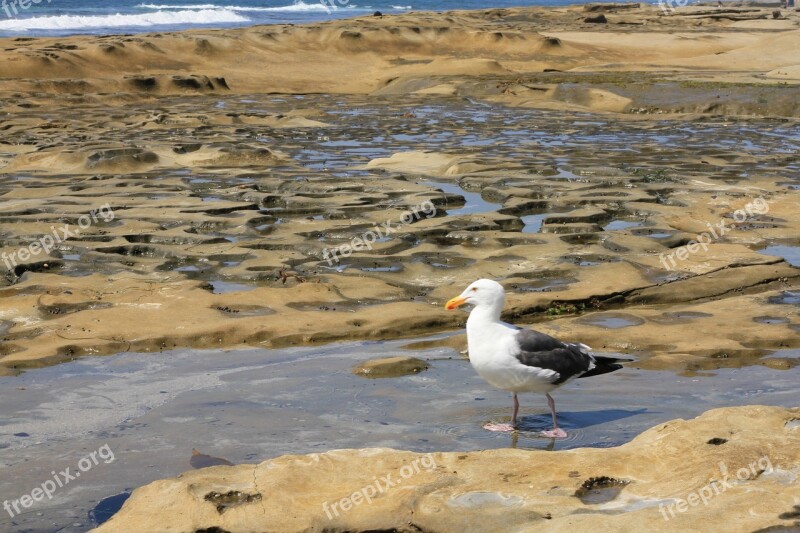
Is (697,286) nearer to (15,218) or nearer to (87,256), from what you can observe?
(87,256)

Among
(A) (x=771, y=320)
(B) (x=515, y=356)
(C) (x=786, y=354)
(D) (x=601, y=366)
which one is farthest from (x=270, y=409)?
(A) (x=771, y=320)

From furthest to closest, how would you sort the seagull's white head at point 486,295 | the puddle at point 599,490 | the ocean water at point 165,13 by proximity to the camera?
the ocean water at point 165,13 → the seagull's white head at point 486,295 → the puddle at point 599,490

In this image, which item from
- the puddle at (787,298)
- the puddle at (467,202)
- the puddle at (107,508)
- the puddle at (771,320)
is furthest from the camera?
the puddle at (467,202)

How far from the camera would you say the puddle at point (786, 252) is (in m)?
10.7

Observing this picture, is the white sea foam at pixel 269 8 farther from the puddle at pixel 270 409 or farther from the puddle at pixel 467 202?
the puddle at pixel 270 409

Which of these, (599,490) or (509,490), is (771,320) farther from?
(509,490)

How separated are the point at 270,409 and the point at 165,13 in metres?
64.1

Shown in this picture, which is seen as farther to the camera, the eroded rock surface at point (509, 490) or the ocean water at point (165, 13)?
the ocean water at point (165, 13)

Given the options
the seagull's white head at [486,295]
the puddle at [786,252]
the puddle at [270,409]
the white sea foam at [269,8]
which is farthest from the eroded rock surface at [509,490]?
the white sea foam at [269,8]

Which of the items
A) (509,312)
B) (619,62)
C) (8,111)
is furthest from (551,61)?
(509,312)

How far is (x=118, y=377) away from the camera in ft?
24.8

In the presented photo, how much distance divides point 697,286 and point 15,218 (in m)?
7.51

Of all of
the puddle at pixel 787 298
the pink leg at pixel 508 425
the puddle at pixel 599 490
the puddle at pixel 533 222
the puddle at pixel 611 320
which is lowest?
the puddle at pixel 787 298

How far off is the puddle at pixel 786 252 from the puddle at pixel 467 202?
125 inches
